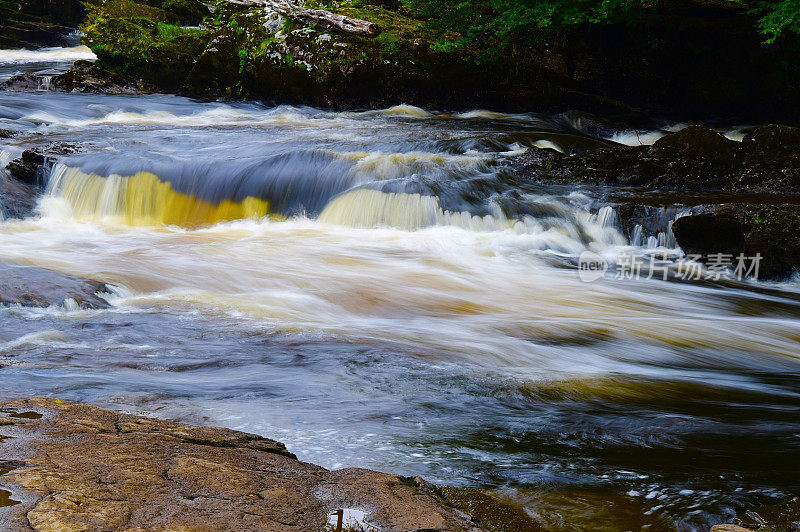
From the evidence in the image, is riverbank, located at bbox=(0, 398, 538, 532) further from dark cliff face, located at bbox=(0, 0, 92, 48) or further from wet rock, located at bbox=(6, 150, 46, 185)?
dark cliff face, located at bbox=(0, 0, 92, 48)

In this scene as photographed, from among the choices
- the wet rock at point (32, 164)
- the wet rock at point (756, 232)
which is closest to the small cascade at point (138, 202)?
the wet rock at point (32, 164)

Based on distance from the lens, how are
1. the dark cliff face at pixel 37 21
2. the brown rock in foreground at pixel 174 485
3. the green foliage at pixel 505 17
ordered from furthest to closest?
the dark cliff face at pixel 37 21 → the green foliage at pixel 505 17 → the brown rock in foreground at pixel 174 485

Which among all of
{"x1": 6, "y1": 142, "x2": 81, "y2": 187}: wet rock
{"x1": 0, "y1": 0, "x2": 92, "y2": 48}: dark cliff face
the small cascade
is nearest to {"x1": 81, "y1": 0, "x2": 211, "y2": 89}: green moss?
{"x1": 6, "y1": 142, "x2": 81, "y2": 187}: wet rock

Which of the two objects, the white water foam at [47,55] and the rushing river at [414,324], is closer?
the rushing river at [414,324]

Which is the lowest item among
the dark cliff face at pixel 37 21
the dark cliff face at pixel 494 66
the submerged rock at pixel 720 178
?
the submerged rock at pixel 720 178

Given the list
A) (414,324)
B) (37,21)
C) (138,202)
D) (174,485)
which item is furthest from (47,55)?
(174,485)

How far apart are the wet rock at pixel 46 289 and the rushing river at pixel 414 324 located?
0.54 feet

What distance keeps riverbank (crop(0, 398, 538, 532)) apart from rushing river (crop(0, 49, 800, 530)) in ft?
1.45

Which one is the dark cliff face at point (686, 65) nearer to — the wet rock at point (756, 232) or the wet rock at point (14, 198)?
the wet rock at point (756, 232)

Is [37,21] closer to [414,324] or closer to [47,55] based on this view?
[47,55]

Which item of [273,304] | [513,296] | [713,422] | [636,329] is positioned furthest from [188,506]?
[513,296]

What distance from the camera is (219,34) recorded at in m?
16.6

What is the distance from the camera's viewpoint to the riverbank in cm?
190

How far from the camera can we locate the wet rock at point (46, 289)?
5.28 metres
